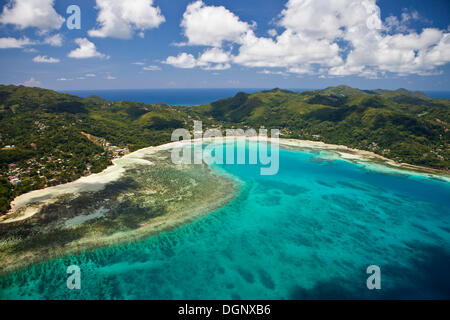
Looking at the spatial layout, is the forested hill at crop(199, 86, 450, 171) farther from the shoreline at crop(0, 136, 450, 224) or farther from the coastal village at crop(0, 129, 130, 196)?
the coastal village at crop(0, 129, 130, 196)

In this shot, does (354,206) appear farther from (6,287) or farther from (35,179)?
(35,179)

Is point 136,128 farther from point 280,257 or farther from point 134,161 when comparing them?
point 280,257

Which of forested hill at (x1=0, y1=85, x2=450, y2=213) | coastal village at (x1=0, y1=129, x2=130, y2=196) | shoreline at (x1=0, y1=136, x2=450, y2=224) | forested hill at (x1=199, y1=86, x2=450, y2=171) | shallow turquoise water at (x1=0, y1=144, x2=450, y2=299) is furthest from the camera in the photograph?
forested hill at (x1=199, y1=86, x2=450, y2=171)

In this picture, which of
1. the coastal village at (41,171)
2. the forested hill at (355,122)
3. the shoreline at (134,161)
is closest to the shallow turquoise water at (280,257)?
the shoreline at (134,161)

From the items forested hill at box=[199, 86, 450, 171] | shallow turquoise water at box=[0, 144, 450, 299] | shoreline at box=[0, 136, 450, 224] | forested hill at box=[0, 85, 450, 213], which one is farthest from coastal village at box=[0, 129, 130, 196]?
forested hill at box=[199, 86, 450, 171]

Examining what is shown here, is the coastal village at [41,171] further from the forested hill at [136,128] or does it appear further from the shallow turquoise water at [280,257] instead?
the shallow turquoise water at [280,257]

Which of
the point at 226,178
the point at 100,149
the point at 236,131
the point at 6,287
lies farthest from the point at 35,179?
the point at 236,131

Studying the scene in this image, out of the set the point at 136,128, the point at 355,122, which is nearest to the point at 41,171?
the point at 136,128
